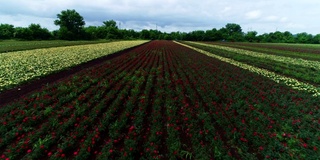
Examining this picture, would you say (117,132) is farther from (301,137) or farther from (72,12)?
(72,12)

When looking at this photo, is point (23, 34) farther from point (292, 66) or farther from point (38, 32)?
point (292, 66)

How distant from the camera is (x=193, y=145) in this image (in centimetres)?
450

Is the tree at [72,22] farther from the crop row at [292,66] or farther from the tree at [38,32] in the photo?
the crop row at [292,66]

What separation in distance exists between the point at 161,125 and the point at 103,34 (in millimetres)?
94799

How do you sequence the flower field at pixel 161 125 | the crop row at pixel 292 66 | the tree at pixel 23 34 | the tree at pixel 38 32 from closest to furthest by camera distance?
1. the flower field at pixel 161 125
2. the crop row at pixel 292 66
3. the tree at pixel 23 34
4. the tree at pixel 38 32

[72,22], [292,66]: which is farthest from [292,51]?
[72,22]

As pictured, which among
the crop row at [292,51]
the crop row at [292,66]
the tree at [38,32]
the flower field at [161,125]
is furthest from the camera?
the tree at [38,32]

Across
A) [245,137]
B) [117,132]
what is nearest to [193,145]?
A: [245,137]

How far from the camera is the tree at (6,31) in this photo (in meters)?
52.9

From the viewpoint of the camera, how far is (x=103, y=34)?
3541 inches

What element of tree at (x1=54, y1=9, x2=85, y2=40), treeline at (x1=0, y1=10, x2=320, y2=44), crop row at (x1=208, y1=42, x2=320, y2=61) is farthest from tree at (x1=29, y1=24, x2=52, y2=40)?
crop row at (x1=208, y1=42, x2=320, y2=61)

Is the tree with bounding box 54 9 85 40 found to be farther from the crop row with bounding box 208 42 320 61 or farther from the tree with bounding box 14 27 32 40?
the crop row with bounding box 208 42 320 61

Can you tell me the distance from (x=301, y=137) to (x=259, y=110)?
1.84 m

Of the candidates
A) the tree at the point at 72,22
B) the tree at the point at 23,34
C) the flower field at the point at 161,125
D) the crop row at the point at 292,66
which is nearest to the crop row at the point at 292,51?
the crop row at the point at 292,66
